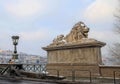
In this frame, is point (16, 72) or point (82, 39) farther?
point (16, 72)

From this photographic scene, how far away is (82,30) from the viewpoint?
2569cm

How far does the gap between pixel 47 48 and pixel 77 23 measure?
4.33 m

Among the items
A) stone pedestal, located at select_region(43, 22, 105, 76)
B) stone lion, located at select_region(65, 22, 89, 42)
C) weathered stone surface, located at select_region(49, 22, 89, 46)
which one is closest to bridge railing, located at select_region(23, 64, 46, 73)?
stone pedestal, located at select_region(43, 22, 105, 76)

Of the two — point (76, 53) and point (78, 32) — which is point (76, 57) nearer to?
point (76, 53)

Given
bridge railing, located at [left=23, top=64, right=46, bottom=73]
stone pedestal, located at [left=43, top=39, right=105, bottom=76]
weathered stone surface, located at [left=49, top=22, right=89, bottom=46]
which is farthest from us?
bridge railing, located at [left=23, top=64, right=46, bottom=73]

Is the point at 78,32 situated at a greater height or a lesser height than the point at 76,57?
greater

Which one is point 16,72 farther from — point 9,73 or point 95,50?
point 95,50

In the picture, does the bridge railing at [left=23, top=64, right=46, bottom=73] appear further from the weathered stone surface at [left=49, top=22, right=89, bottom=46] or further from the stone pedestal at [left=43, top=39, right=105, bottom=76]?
the weathered stone surface at [left=49, top=22, right=89, bottom=46]

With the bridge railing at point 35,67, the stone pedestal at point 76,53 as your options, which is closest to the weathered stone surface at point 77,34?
the stone pedestal at point 76,53

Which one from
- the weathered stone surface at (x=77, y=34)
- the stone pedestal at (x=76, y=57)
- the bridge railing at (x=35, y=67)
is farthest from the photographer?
the bridge railing at (x=35, y=67)

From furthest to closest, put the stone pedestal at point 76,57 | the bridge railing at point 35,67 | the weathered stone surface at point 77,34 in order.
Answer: the bridge railing at point 35,67
the weathered stone surface at point 77,34
the stone pedestal at point 76,57

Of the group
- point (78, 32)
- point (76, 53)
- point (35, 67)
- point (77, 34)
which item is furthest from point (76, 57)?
point (35, 67)

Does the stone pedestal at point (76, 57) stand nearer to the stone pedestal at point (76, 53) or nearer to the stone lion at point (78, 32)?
the stone pedestal at point (76, 53)

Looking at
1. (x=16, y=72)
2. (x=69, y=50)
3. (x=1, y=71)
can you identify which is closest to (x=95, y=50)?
(x=69, y=50)
